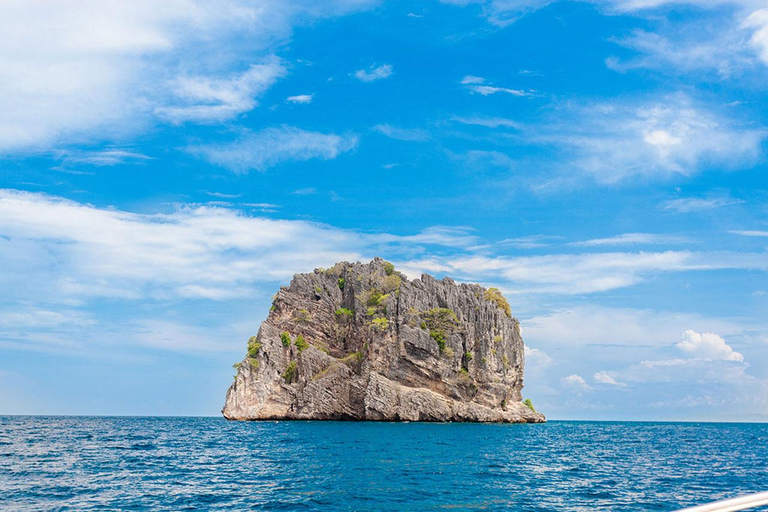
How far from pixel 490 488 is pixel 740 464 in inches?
1200

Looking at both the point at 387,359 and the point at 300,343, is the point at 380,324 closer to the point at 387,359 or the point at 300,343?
the point at 387,359

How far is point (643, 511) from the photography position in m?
25.3

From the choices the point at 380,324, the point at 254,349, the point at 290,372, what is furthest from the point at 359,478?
the point at 290,372

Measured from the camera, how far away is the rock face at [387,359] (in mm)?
113125

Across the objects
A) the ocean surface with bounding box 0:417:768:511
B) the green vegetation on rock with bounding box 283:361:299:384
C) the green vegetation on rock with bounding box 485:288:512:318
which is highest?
the green vegetation on rock with bounding box 485:288:512:318

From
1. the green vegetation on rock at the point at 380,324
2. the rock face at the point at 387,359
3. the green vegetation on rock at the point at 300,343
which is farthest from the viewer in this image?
the green vegetation on rock at the point at 300,343

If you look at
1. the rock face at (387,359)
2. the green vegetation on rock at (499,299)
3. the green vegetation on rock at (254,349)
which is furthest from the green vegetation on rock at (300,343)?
the green vegetation on rock at (499,299)

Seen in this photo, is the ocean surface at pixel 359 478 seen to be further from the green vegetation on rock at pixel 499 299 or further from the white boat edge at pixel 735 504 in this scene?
the green vegetation on rock at pixel 499 299

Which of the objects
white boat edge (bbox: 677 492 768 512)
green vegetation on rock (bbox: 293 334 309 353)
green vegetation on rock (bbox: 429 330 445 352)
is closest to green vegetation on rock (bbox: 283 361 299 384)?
green vegetation on rock (bbox: 293 334 309 353)

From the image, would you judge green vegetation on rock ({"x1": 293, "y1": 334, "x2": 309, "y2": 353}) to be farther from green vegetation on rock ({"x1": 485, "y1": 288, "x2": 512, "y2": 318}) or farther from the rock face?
green vegetation on rock ({"x1": 485, "y1": 288, "x2": 512, "y2": 318})

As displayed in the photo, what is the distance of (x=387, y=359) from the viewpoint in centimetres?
Answer: 11419

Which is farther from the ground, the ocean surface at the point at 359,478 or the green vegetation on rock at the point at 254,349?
the green vegetation on rock at the point at 254,349

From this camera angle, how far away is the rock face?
11312cm

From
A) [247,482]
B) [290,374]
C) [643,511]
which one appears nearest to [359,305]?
[290,374]
